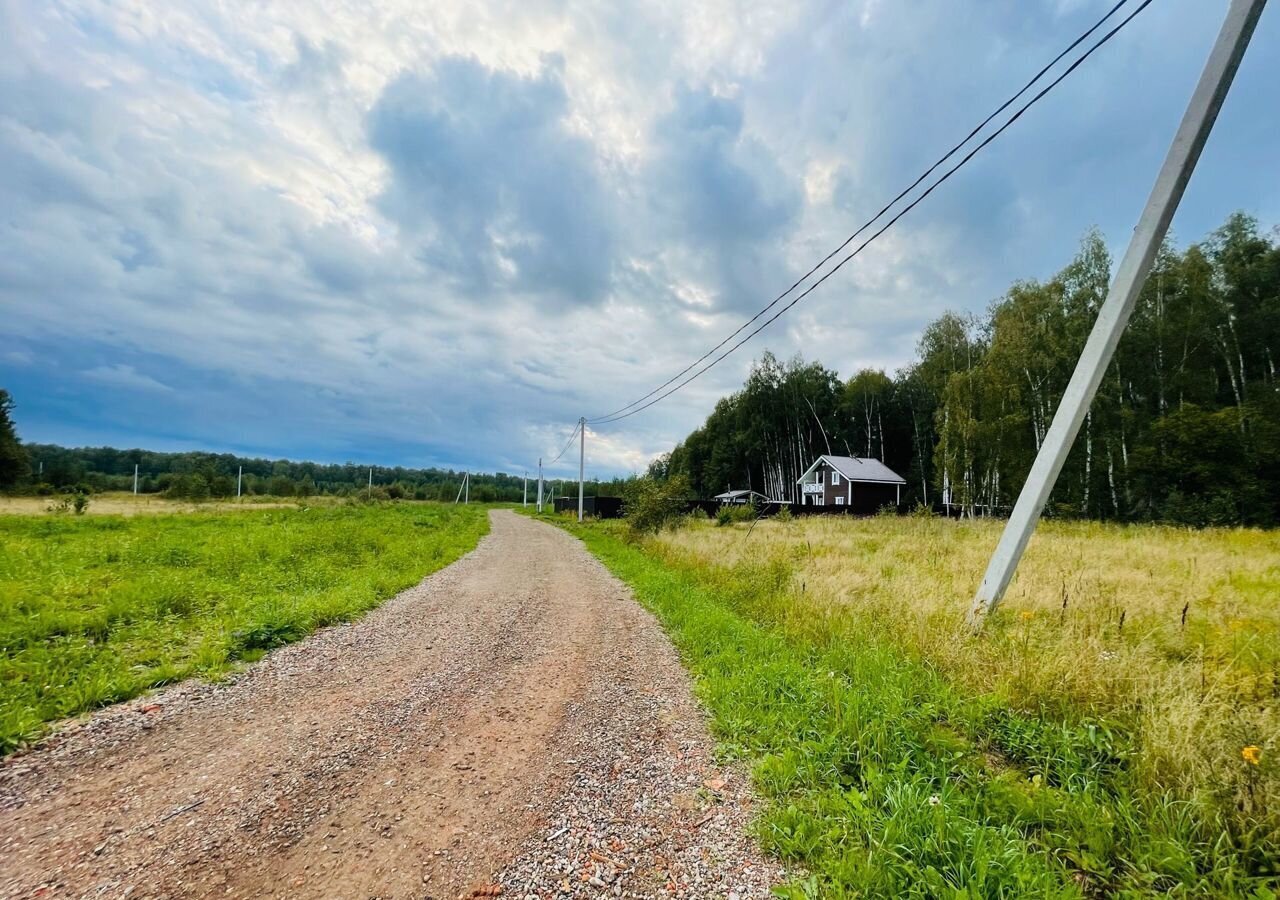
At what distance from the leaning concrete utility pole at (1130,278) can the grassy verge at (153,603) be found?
29.3 feet

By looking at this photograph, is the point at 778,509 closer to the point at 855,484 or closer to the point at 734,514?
the point at 734,514

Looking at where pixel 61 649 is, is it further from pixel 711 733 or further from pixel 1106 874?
pixel 1106 874

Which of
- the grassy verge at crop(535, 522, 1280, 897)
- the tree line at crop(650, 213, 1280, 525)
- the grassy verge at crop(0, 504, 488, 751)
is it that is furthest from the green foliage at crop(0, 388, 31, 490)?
the tree line at crop(650, 213, 1280, 525)

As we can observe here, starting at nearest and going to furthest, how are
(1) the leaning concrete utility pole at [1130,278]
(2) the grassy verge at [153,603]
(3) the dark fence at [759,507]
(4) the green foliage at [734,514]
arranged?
1. (2) the grassy verge at [153,603]
2. (1) the leaning concrete utility pole at [1130,278]
3. (4) the green foliage at [734,514]
4. (3) the dark fence at [759,507]

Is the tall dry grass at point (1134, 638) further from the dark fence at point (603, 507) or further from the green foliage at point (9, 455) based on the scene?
the green foliage at point (9, 455)

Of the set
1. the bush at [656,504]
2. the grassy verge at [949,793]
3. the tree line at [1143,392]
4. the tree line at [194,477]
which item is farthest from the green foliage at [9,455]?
the tree line at [1143,392]

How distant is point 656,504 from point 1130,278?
15661 millimetres

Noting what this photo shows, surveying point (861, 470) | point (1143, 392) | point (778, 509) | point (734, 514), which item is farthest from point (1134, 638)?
point (861, 470)

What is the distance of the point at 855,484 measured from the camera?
38062 mm

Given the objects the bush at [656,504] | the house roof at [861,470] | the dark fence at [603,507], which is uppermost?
the house roof at [861,470]

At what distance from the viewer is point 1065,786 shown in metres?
3.12

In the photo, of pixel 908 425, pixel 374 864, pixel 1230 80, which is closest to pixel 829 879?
pixel 374 864

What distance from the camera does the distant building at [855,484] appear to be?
1496 inches

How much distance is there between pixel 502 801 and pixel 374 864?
0.78m
